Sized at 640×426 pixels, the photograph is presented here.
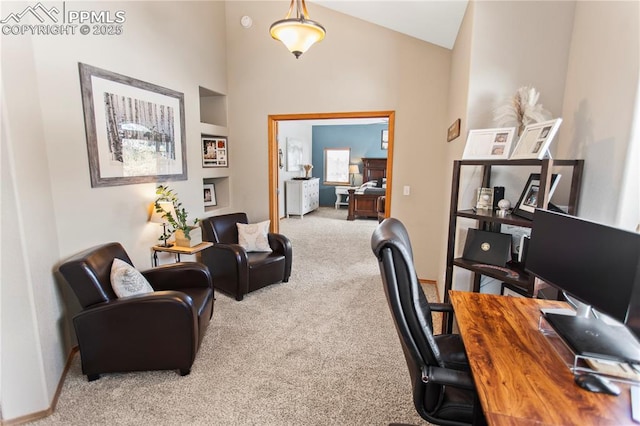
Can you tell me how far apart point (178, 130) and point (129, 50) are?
860 mm

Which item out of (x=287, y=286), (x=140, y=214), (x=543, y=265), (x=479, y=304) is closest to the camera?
(x=543, y=265)

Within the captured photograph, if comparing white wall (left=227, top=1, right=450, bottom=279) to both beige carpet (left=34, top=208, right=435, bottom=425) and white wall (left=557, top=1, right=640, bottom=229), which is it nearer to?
beige carpet (left=34, top=208, right=435, bottom=425)

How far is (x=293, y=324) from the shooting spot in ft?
9.41

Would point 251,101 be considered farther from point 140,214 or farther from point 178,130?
point 140,214

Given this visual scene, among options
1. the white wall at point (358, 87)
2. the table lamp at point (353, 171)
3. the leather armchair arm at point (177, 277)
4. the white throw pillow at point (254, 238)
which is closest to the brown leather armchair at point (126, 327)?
the leather armchair arm at point (177, 277)

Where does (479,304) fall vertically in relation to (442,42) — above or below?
below

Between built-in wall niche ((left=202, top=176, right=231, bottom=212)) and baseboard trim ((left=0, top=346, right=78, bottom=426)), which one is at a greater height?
built-in wall niche ((left=202, top=176, right=231, bottom=212))

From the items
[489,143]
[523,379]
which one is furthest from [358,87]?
[523,379]

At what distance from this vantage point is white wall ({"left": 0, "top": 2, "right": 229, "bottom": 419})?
1708 millimetres

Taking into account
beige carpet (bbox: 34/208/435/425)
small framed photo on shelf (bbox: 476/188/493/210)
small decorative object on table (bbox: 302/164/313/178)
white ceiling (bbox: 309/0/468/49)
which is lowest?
beige carpet (bbox: 34/208/435/425)

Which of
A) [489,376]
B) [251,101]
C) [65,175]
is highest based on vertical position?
[251,101]

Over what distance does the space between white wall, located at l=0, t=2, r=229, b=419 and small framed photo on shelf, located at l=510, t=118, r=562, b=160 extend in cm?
292

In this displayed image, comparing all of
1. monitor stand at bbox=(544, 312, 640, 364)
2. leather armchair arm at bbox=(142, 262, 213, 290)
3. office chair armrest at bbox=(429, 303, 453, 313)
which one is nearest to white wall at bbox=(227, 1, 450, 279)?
leather armchair arm at bbox=(142, 262, 213, 290)

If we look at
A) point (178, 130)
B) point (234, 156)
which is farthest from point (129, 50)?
point (234, 156)
